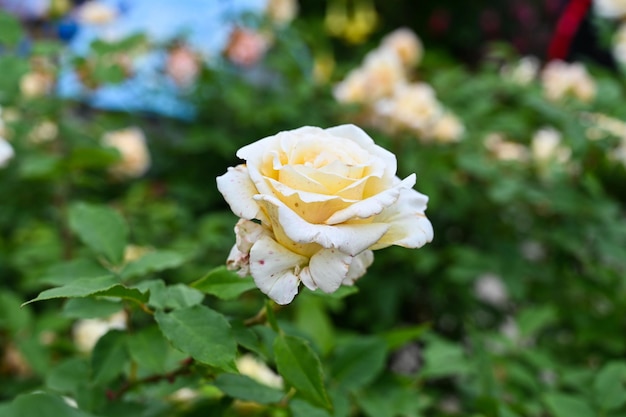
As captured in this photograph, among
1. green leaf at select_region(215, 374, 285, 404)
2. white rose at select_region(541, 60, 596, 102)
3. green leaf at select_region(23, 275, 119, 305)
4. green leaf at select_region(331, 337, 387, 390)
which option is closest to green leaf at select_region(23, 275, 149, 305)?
green leaf at select_region(23, 275, 119, 305)


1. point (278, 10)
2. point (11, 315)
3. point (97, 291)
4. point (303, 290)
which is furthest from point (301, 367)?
point (278, 10)

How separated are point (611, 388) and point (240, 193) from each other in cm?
56

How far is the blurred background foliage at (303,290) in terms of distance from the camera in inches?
26.2

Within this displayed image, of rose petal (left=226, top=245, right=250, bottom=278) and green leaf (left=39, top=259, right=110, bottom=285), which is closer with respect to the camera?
rose petal (left=226, top=245, right=250, bottom=278)

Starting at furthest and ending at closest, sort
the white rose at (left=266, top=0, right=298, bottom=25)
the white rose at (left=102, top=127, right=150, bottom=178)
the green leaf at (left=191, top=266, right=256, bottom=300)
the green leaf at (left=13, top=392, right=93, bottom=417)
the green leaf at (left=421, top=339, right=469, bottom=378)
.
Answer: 1. the white rose at (left=266, top=0, right=298, bottom=25)
2. the white rose at (left=102, top=127, right=150, bottom=178)
3. the green leaf at (left=421, top=339, right=469, bottom=378)
4. the green leaf at (left=191, top=266, right=256, bottom=300)
5. the green leaf at (left=13, top=392, right=93, bottom=417)

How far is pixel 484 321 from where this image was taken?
1.95 metres

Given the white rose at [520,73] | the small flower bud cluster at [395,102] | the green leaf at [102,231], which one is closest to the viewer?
the green leaf at [102,231]

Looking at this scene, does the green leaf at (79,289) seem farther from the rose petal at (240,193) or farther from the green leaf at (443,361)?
the green leaf at (443,361)

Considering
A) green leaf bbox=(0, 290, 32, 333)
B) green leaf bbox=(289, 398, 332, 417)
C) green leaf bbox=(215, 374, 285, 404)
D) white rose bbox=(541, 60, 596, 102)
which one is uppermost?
green leaf bbox=(215, 374, 285, 404)

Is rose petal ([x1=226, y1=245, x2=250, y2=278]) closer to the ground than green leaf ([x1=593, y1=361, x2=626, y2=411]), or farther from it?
farther from it

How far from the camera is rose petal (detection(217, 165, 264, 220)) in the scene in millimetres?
495

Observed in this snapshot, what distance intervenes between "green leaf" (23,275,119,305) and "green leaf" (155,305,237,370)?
5 cm

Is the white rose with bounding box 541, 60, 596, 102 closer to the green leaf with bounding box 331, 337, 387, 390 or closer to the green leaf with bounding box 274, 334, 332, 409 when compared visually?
the green leaf with bounding box 331, 337, 387, 390

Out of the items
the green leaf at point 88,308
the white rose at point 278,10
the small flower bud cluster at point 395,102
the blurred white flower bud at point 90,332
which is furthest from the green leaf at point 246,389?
the white rose at point 278,10
